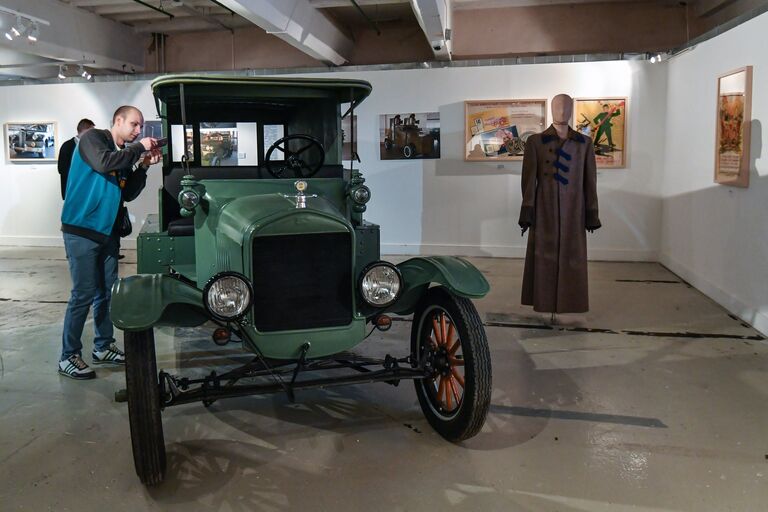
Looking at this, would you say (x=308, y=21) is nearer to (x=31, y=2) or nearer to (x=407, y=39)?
(x=407, y=39)

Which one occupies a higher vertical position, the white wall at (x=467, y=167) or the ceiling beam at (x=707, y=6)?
the ceiling beam at (x=707, y=6)

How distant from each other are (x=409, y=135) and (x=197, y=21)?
140 inches

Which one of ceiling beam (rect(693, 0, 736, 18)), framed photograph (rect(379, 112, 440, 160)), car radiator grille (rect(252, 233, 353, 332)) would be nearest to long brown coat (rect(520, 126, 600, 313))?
car radiator grille (rect(252, 233, 353, 332))

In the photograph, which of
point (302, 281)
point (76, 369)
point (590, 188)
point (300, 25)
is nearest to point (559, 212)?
point (590, 188)

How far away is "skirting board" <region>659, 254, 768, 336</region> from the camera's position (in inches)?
174

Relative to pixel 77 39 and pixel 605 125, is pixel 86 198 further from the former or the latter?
pixel 605 125

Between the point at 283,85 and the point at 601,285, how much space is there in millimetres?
3993

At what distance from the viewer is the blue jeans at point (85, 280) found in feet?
11.4

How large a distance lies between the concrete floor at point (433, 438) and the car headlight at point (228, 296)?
0.65 m

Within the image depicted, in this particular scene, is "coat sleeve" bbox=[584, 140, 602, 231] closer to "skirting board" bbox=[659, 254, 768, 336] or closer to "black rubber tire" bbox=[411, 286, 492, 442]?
"skirting board" bbox=[659, 254, 768, 336]

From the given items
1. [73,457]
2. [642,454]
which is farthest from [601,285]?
[73,457]

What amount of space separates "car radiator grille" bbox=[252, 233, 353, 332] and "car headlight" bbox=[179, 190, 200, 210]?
71 cm

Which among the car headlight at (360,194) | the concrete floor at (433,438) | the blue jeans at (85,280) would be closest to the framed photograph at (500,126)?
the concrete floor at (433,438)

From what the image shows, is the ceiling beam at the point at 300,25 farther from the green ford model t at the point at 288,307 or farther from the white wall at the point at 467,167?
the green ford model t at the point at 288,307
